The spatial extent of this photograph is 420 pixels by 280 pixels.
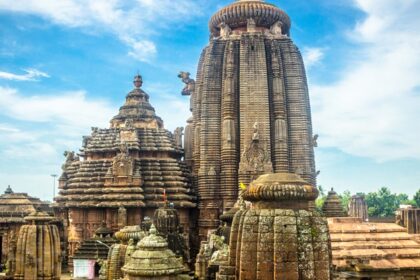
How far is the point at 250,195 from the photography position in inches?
393

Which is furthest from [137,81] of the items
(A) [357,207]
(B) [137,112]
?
(A) [357,207]

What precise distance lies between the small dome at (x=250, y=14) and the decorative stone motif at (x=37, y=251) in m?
→ 20.5

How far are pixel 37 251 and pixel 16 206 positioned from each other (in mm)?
19018

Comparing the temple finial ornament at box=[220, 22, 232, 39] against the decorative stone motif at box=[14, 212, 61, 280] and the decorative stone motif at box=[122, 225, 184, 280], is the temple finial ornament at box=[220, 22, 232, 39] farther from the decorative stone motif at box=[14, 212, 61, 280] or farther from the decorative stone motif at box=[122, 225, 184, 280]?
the decorative stone motif at box=[122, 225, 184, 280]

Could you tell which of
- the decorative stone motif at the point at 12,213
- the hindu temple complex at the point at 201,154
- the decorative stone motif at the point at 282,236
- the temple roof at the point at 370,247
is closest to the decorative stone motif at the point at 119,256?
the hindu temple complex at the point at 201,154

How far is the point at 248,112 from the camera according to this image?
3616 centimetres

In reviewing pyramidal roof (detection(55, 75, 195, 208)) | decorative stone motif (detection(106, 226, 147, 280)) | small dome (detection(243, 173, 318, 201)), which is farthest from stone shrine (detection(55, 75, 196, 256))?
small dome (detection(243, 173, 318, 201))

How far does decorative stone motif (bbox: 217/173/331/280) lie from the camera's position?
30.6 feet

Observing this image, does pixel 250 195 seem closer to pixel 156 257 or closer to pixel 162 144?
pixel 156 257

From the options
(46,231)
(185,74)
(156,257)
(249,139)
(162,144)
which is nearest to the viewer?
(156,257)

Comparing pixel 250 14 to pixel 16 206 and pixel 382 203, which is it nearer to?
pixel 16 206

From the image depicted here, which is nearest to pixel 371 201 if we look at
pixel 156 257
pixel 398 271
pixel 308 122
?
pixel 308 122

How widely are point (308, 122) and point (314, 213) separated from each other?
Answer: 2867 centimetres

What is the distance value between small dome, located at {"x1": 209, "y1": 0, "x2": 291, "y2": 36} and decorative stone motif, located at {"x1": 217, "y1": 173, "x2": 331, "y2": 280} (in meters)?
30.5
